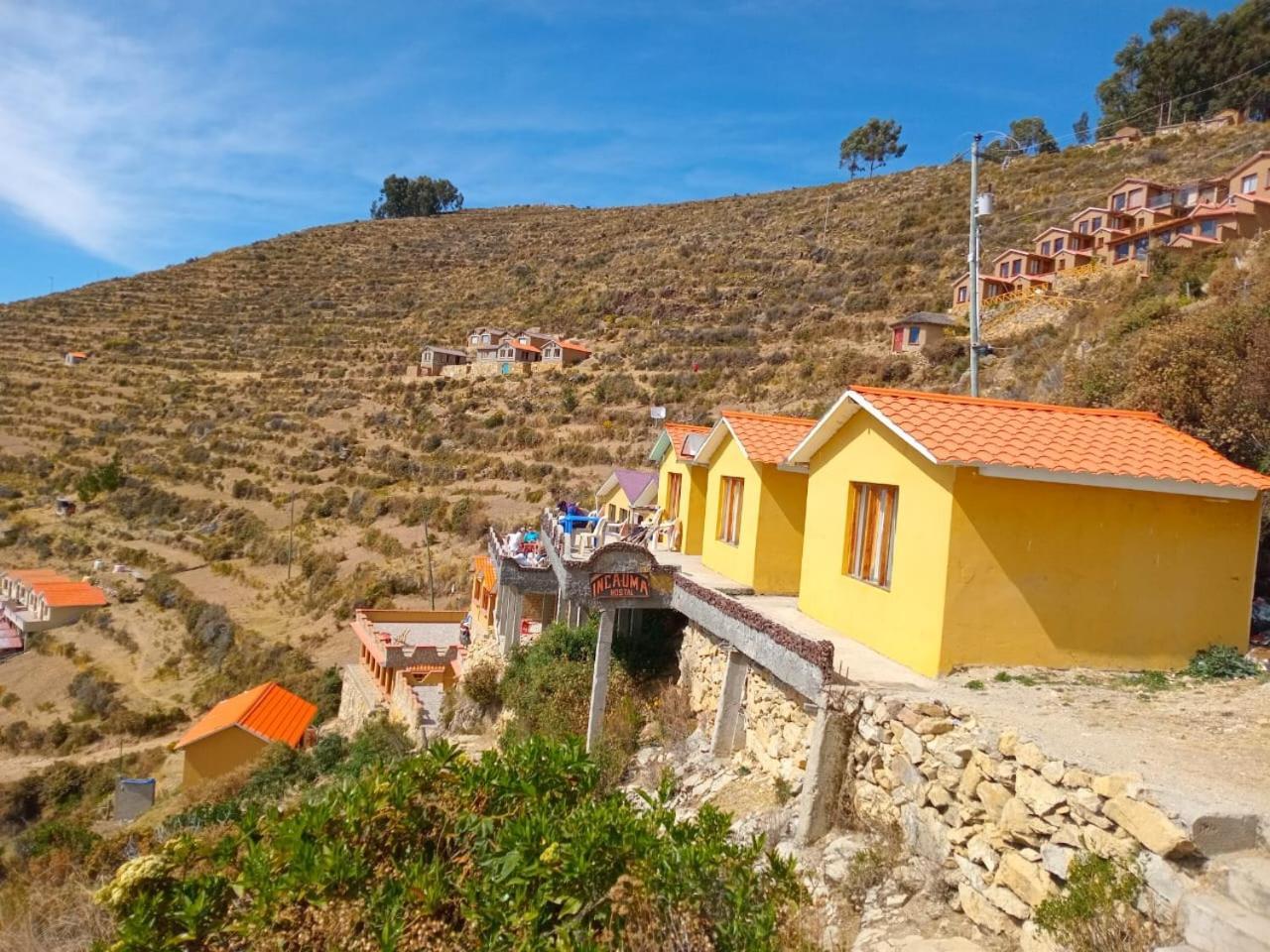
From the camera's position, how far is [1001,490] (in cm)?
775

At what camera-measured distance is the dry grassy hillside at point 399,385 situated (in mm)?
31891

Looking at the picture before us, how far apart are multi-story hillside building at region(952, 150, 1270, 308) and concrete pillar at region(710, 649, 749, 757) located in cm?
3138

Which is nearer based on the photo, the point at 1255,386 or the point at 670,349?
the point at 1255,386

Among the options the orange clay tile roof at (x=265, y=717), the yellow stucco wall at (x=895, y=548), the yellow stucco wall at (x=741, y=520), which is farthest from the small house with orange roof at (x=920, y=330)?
the orange clay tile roof at (x=265, y=717)

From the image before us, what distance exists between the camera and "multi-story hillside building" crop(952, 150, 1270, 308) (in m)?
32.5

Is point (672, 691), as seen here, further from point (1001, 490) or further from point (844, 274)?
point (844, 274)

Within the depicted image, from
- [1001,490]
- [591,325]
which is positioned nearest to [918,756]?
[1001,490]

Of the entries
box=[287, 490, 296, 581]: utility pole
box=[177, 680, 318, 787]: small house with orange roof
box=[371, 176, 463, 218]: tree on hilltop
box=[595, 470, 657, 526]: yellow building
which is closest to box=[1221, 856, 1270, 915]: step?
box=[595, 470, 657, 526]: yellow building

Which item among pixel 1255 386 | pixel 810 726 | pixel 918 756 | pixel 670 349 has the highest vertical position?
pixel 670 349

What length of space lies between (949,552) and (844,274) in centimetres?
5022

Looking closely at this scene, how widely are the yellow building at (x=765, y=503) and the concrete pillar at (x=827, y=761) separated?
5.45 m

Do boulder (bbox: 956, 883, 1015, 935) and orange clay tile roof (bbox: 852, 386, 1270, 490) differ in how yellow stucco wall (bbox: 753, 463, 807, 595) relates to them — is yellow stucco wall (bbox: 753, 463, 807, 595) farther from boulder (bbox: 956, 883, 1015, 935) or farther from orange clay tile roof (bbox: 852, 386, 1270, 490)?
boulder (bbox: 956, 883, 1015, 935)

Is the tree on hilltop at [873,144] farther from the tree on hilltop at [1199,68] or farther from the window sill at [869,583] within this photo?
the window sill at [869,583]

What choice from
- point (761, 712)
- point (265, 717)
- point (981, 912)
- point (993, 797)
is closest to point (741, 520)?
point (761, 712)
